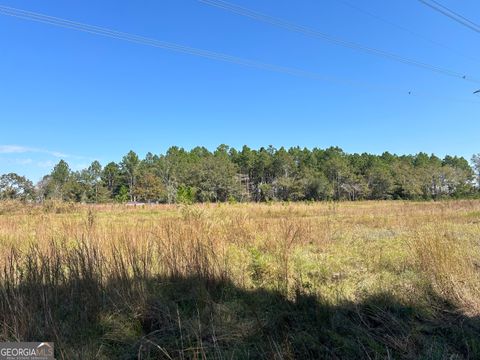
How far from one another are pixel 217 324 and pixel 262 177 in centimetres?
9566

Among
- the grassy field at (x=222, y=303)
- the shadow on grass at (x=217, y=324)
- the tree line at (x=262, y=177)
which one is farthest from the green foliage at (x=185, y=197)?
the tree line at (x=262, y=177)

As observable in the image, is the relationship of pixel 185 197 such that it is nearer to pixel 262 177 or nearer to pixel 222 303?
pixel 222 303

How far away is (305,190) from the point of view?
79.6 meters

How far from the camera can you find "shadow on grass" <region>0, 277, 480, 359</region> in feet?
8.33

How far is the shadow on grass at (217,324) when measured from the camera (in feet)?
8.33

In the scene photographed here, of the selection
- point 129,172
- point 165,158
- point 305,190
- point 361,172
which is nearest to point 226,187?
point 305,190

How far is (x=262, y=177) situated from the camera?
323 ft

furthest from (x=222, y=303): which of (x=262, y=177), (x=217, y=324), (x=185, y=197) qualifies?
(x=262, y=177)

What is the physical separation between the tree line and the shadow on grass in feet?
202

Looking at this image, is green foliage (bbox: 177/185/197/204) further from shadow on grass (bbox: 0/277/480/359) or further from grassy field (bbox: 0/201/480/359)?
shadow on grass (bbox: 0/277/480/359)

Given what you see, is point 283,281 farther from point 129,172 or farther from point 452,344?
point 129,172

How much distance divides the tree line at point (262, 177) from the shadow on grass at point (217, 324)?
61.5 metres

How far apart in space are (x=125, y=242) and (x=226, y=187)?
70872 mm

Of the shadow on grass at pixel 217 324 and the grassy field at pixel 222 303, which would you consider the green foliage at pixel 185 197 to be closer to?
the grassy field at pixel 222 303
